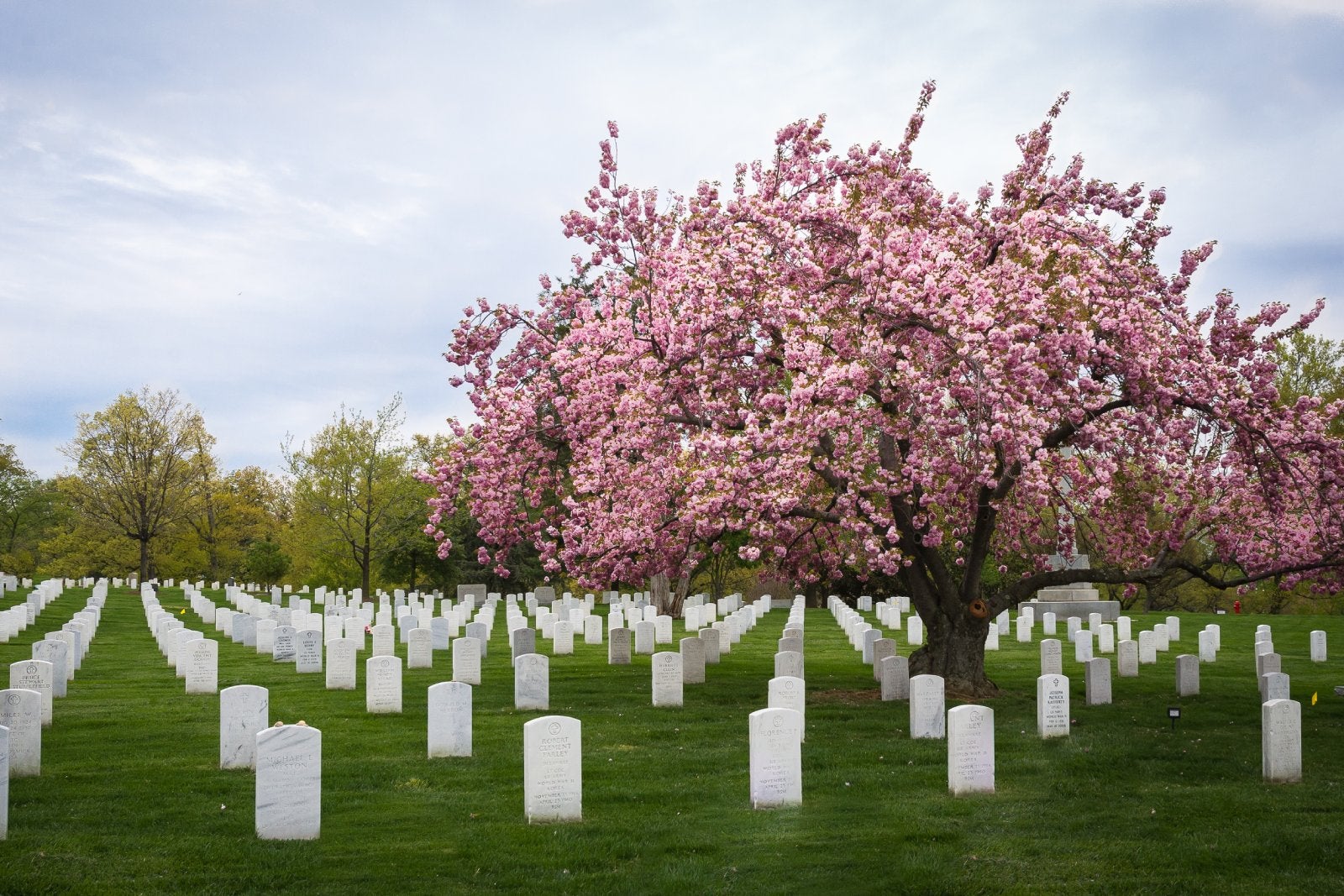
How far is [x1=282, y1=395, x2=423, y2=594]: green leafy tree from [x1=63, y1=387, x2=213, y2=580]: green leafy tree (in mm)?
5782

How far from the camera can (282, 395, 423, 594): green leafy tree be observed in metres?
48.4

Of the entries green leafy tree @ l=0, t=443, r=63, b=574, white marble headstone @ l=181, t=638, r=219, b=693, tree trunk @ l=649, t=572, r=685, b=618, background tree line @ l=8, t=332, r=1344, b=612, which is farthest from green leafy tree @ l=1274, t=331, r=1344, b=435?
green leafy tree @ l=0, t=443, r=63, b=574

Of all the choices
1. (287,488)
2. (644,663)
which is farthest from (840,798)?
(287,488)

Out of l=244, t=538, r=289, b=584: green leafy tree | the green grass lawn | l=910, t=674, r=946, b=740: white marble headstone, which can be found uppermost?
l=244, t=538, r=289, b=584: green leafy tree

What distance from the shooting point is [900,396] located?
48.6ft

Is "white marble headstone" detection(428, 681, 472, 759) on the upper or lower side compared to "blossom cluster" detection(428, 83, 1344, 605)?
lower

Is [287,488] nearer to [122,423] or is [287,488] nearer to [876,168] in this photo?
[122,423]

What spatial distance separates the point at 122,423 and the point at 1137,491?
46728 mm

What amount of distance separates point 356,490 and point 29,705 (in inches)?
1505

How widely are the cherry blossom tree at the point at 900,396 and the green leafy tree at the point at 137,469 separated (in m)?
37.1

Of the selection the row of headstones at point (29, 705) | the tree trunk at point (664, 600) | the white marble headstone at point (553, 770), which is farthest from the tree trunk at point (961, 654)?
the tree trunk at point (664, 600)

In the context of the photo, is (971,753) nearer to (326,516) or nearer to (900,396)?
(900,396)

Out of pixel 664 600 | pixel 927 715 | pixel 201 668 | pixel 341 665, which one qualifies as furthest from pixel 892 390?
pixel 664 600

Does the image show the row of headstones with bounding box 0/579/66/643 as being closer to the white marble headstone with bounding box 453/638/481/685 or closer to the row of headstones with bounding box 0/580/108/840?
the row of headstones with bounding box 0/580/108/840
